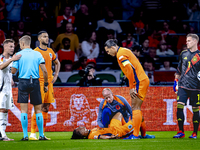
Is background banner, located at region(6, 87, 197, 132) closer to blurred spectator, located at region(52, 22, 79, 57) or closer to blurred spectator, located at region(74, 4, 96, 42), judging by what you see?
blurred spectator, located at region(52, 22, 79, 57)

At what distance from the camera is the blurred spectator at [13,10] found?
14992 mm

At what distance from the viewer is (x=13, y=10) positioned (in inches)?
594

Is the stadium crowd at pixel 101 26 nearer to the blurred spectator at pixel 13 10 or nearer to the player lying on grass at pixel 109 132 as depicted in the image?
the blurred spectator at pixel 13 10

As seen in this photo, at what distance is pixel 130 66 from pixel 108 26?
782cm

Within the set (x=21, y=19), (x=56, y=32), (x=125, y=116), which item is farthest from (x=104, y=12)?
(x=125, y=116)

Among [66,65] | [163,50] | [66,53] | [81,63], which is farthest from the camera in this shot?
[163,50]

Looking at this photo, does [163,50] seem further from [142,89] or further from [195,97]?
[142,89]

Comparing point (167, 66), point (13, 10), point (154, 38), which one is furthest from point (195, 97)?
point (13, 10)

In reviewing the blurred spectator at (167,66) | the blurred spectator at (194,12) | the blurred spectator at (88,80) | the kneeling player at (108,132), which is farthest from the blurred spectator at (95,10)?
the kneeling player at (108,132)

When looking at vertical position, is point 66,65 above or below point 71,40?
below

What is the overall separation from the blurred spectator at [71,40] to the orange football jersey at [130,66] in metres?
6.85

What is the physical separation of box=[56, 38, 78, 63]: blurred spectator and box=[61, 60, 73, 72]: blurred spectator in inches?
8.8

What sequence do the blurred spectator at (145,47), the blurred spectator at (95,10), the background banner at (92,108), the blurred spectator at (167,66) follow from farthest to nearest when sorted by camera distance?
the blurred spectator at (95,10), the blurred spectator at (145,47), the blurred spectator at (167,66), the background banner at (92,108)

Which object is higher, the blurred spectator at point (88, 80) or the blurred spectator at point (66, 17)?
the blurred spectator at point (66, 17)
